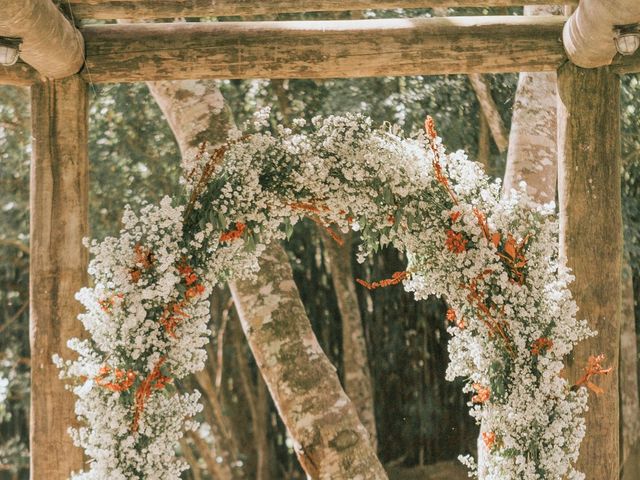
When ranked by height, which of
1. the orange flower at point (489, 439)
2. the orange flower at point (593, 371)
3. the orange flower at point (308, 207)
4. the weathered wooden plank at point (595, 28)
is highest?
the weathered wooden plank at point (595, 28)

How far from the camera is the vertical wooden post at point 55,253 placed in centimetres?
342

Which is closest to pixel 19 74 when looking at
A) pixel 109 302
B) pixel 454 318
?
pixel 109 302

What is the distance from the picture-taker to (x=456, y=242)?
3.44m

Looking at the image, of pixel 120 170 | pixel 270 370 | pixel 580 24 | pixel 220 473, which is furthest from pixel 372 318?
pixel 580 24

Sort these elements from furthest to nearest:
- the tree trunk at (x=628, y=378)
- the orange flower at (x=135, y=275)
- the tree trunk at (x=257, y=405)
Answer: the tree trunk at (x=257, y=405) < the tree trunk at (x=628, y=378) < the orange flower at (x=135, y=275)

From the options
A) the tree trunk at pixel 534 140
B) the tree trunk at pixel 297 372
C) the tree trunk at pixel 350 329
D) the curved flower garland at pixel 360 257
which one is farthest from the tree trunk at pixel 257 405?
the curved flower garland at pixel 360 257

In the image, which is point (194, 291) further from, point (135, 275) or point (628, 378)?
point (628, 378)

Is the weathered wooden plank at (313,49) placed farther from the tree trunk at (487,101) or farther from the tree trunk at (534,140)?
the tree trunk at (487,101)

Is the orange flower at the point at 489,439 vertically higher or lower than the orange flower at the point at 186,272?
lower

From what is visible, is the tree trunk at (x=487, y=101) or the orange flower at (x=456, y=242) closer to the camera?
the orange flower at (x=456, y=242)

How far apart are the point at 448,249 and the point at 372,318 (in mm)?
4012

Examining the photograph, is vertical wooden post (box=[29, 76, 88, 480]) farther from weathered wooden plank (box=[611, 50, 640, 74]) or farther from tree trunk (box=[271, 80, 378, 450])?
tree trunk (box=[271, 80, 378, 450])

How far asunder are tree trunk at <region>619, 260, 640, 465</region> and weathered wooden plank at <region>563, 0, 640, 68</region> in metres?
3.50

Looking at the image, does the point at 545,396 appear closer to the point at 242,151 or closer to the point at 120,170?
the point at 242,151
